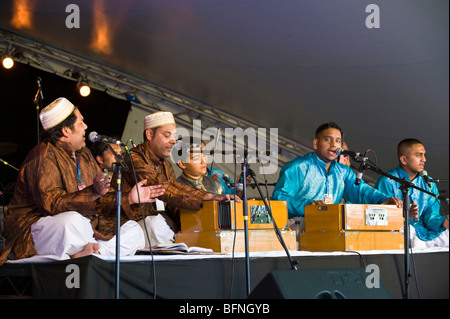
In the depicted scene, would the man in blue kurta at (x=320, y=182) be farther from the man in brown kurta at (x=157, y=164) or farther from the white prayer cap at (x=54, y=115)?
the white prayer cap at (x=54, y=115)

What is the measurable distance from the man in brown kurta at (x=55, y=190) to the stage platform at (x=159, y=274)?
0.26 metres

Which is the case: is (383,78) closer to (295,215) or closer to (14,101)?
(295,215)

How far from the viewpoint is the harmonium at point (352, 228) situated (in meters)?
4.53

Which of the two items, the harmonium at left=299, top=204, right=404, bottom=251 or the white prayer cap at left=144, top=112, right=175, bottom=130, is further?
the white prayer cap at left=144, top=112, right=175, bottom=130

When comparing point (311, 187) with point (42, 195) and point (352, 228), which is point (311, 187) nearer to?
point (352, 228)

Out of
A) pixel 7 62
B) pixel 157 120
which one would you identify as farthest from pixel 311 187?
pixel 7 62

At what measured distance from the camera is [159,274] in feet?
11.5

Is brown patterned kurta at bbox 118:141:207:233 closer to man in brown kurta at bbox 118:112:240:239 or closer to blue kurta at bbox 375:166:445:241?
man in brown kurta at bbox 118:112:240:239

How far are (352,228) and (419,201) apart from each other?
1.83 meters

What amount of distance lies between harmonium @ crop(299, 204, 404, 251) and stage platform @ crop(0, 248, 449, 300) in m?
0.24

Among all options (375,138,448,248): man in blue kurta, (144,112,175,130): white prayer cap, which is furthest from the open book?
(375,138,448,248): man in blue kurta

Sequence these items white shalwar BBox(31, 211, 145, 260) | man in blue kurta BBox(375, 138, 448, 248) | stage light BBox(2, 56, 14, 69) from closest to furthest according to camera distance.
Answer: white shalwar BBox(31, 211, 145, 260)
man in blue kurta BBox(375, 138, 448, 248)
stage light BBox(2, 56, 14, 69)

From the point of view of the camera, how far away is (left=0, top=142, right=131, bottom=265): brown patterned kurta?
3662 millimetres
